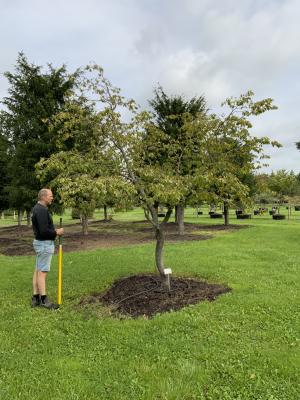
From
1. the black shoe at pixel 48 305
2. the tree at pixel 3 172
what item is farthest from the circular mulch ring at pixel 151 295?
the tree at pixel 3 172

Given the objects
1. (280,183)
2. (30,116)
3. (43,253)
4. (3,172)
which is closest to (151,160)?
(43,253)

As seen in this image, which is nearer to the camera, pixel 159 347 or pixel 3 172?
pixel 159 347

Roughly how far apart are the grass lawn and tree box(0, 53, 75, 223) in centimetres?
883

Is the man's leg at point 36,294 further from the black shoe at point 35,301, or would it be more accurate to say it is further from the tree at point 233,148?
the tree at point 233,148

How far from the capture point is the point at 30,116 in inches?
653

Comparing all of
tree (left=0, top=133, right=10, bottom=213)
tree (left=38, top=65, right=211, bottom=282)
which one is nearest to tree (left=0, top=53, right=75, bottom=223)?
tree (left=0, top=133, right=10, bottom=213)

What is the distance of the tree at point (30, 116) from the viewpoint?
1623 cm

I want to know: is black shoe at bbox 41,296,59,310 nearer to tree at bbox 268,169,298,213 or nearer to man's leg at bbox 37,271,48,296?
man's leg at bbox 37,271,48,296

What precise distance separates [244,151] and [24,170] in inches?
464

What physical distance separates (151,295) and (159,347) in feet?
7.89

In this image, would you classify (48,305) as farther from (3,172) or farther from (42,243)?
(3,172)

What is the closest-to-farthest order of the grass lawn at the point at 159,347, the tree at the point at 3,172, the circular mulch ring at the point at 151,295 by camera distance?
the grass lawn at the point at 159,347
the circular mulch ring at the point at 151,295
the tree at the point at 3,172

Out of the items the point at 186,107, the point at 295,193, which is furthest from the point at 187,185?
the point at 295,193

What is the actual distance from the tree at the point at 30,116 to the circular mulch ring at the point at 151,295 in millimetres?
9717
